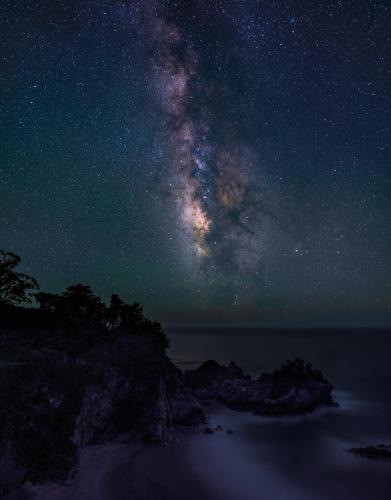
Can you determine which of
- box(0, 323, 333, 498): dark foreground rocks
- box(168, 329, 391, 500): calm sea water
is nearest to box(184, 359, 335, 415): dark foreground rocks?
box(0, 323, 333, 498): dark foreground rocks

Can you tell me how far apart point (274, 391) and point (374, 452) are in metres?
18.9

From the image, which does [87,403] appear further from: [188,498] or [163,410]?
[188,498]

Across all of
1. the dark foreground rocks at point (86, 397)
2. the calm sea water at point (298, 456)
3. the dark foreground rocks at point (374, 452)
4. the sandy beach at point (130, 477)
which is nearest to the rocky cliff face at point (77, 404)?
the dark foreground rocks at point (86, 397)

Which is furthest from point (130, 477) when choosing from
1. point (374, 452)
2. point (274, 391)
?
point (274, 391)

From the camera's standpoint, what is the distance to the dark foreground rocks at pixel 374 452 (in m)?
32.4

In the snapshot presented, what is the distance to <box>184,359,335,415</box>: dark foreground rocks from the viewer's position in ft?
156

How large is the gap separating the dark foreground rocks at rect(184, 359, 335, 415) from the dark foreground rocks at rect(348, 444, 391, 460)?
43.0 ft

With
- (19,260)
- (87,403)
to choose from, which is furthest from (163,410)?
(19,260)

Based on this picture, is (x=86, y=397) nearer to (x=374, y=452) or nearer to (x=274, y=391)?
(x=374, y=452)

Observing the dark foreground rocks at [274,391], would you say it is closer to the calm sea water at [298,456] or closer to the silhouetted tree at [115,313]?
the calm sea water at [298,456]

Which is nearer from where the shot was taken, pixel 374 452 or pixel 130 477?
pixel 130 477

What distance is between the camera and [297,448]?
116 ft

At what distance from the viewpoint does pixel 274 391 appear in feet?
168

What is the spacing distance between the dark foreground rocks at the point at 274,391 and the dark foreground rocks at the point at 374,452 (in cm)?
1310
